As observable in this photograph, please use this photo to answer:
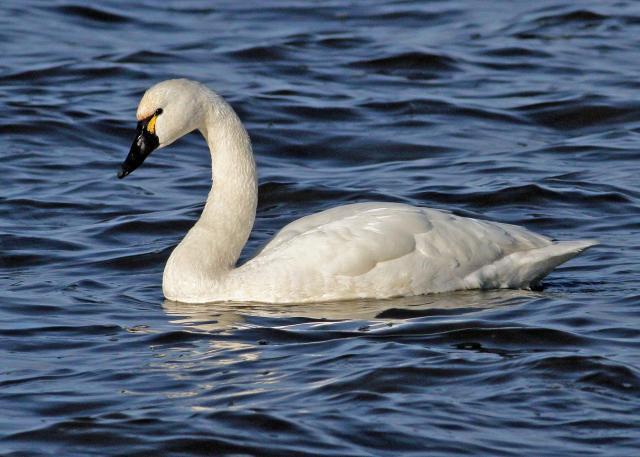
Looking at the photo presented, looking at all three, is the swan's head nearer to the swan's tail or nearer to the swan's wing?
the swan's wing

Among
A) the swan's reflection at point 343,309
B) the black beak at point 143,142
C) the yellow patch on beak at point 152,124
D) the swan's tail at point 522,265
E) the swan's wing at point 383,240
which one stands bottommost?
the swan's reflection at point 343,309

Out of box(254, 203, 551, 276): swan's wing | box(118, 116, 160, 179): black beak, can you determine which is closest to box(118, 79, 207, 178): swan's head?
box(118, 116, 160, 179): black beak

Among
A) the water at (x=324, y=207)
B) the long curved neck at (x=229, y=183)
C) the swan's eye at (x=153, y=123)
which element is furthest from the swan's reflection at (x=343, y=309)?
the swan's eye at (x=153, y=123)

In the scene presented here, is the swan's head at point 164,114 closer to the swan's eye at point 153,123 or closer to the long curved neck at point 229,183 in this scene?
the swan's eye at point 153,123

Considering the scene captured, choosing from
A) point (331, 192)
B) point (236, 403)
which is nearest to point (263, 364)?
point (236, 403)

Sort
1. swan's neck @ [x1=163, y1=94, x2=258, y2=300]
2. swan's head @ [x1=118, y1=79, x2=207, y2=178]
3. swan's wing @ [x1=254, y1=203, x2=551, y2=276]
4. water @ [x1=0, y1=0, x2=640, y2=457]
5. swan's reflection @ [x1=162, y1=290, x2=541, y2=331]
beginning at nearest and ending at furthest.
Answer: water @ [x1=0, y1=0, x2=640, y2=457], swan's reflection @ [x1=162, y1=290, x2=541, y2=331], swan's wing @ [x1=254, y1=203, x2=551, y2=276], swan's head @ [x1=118, y1=79, x2=207, y2=178], swan's neck @ [x1=163, y1=94, x2=258, y2=300]

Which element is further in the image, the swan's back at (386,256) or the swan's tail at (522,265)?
the swan's tail at (522,265)

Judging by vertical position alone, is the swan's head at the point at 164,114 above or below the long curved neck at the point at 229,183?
above

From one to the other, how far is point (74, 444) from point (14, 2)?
14.1 m

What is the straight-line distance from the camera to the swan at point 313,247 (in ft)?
29.9

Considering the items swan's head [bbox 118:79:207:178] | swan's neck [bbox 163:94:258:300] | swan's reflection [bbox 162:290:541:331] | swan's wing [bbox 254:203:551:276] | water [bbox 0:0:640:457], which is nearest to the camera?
water [bbox 0:0:640:457]

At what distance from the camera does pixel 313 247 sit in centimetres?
911

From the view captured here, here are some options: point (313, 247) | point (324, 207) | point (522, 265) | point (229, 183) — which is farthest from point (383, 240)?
point (324, 207)

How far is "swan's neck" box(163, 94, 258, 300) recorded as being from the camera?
953 cm
